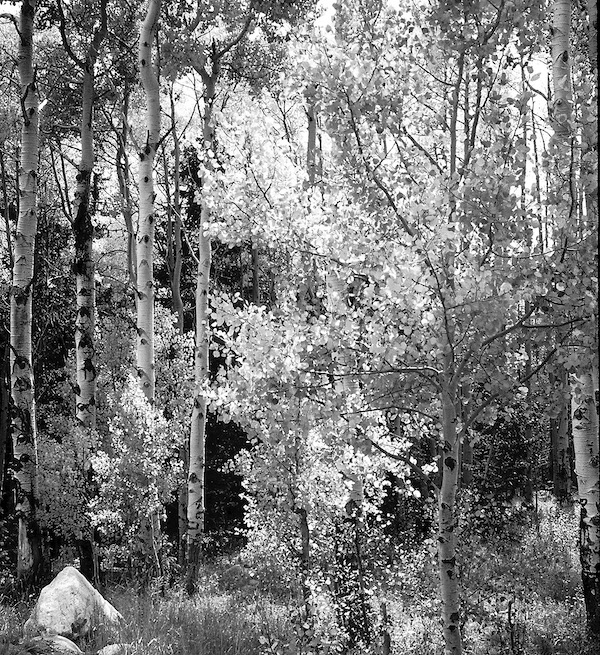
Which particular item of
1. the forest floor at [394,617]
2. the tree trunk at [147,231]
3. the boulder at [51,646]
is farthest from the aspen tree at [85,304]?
the boulder at [51,646]

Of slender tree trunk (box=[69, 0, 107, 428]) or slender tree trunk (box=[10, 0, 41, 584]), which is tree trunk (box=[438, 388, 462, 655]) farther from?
slender tree trunk (box=[69, 0, 107, 428])

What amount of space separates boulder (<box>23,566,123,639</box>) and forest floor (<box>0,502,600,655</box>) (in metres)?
0.15

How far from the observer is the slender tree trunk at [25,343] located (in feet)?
26.3

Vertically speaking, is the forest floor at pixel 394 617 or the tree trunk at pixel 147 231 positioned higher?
the tree trunk at pixel 147 231

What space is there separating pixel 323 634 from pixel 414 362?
2.91 meters

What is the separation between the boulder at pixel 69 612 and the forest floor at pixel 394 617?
15 cm

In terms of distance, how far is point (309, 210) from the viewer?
4559mm

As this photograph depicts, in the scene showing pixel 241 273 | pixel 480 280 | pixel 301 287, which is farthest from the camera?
pixel 241 273

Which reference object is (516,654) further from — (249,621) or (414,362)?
(414,362)

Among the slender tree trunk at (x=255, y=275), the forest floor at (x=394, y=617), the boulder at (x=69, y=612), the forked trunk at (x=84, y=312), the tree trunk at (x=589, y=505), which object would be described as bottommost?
the forest floor at (x=394, y=617)

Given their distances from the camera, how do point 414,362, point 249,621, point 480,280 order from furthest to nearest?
1. point 249,621
2. point 414,362
3. point 480,280

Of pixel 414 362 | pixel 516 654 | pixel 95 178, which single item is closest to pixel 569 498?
pixel 516 654

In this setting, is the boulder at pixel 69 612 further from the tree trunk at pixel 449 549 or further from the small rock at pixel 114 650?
the tree trunk at pixel 449 549

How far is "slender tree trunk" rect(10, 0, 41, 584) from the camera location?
26.3 feet
